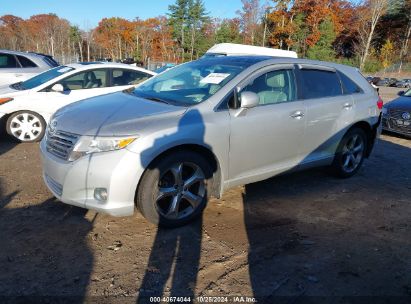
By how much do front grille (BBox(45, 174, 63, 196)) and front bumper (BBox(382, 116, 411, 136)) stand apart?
7.97m

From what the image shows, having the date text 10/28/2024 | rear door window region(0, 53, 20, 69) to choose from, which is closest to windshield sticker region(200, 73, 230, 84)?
the date text 10/28/2024

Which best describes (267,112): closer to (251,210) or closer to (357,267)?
(251,210)

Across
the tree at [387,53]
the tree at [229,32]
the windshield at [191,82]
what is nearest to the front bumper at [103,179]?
the windshield at [191,82]

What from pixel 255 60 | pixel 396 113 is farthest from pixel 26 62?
pixel 396 113

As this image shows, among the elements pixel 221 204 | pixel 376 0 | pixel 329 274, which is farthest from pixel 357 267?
pixel 376 0

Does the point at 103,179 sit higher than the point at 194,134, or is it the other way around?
the point at 194,134

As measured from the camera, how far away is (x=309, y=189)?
4707mm

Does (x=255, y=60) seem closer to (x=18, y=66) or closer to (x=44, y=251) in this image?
(x=44, y=251)

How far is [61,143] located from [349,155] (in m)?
3.92

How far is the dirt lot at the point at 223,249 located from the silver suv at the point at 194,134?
35cm

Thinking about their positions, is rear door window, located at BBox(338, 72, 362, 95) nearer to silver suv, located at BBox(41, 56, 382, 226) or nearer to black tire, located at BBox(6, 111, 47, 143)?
silver suv, located at BBox(41, 56, 382, 226)

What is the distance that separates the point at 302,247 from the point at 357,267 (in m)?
0.49

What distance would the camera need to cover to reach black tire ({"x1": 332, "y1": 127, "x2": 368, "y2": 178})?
4840 millimetres

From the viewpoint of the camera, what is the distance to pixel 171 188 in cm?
336
